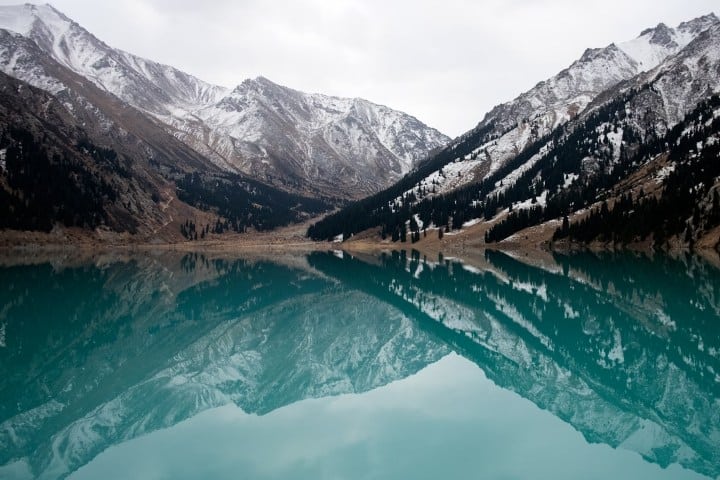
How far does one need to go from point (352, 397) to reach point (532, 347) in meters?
A: 14.6

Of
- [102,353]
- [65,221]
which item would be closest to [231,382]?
[102,353]

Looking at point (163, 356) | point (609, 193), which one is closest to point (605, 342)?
point (163, 356)

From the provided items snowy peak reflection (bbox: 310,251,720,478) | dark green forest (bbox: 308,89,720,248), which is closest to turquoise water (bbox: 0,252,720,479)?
snowy peak reflection (bbox: 310,251,720,478)

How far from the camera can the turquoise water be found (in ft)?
52.1

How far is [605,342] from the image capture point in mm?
31297

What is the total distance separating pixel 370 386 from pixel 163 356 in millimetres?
14979

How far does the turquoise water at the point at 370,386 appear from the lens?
625 inches

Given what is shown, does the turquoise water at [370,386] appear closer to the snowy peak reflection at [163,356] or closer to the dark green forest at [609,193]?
the snowy peak reflection at [163,356]

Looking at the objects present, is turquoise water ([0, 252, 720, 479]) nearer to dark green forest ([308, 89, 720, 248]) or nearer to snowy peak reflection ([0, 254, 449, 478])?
snowy peak reflection ([0, 254, 449, 478])

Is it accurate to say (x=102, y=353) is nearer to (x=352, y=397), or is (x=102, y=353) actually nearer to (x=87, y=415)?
(x=87, y=415)

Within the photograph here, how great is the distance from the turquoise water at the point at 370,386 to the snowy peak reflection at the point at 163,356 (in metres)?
0.14

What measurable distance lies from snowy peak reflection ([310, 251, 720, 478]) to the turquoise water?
0.14 m

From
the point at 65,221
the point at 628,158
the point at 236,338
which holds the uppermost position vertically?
the point at 628,158

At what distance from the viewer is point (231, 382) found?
26.2 meters
